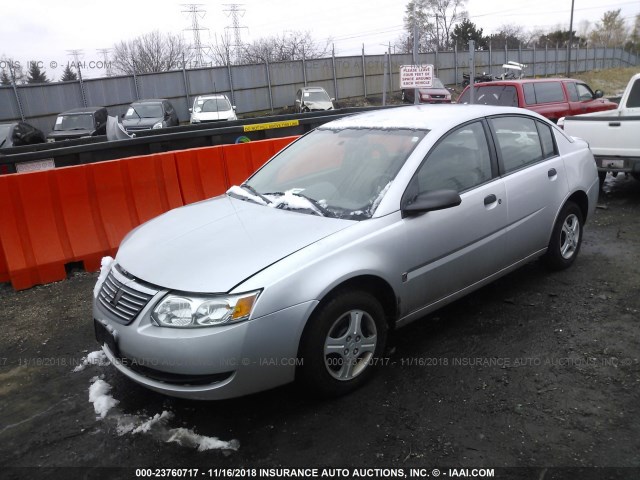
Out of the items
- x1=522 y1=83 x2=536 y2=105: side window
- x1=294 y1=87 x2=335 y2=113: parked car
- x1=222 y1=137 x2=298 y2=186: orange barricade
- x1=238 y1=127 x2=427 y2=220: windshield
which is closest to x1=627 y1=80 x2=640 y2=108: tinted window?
x1=522 y1=83 x2=536 y2=105: side window

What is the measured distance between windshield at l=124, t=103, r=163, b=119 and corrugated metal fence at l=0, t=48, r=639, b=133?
747cm

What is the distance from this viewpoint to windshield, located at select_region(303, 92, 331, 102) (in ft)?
74.3

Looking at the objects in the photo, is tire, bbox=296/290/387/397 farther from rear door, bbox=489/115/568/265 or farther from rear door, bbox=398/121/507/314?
rear door, bbox=489/115/568/265

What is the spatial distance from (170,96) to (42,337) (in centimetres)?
2336

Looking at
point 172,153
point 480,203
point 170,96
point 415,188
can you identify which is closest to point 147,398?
point 415,188

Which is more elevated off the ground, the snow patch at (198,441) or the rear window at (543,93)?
the rear window at (543,93)

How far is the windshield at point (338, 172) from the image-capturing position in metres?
3.46

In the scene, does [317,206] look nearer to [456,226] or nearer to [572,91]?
[456,226]

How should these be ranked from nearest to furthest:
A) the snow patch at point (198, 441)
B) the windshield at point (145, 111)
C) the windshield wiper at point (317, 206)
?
the snow patch at point (198, 441)
the windshield wiper at point (317, 206)
the windshield at point (145, 111)

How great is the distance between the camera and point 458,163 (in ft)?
12.5

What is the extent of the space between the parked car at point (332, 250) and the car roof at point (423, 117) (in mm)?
16

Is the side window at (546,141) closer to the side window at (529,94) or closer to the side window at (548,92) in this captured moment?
the side window at (529,94)

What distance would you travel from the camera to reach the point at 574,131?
25.4 ft

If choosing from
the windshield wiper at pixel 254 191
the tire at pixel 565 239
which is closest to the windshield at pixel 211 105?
the windshield wiper at pixel 254 191
